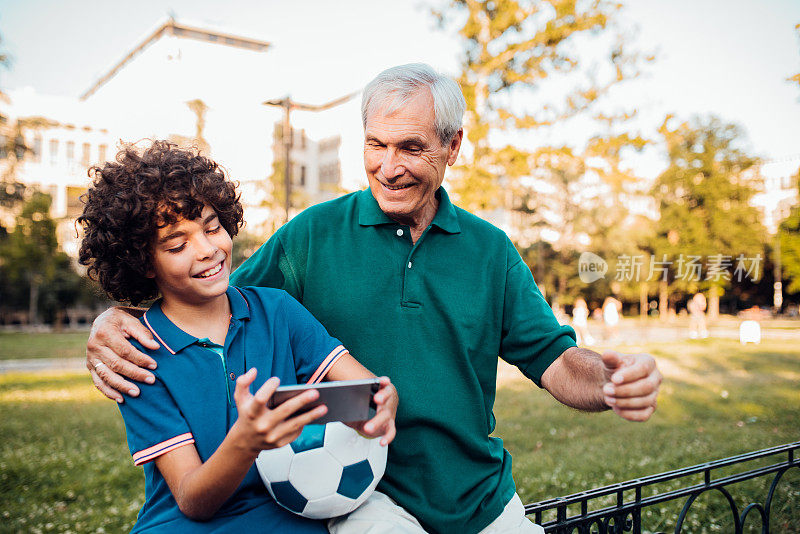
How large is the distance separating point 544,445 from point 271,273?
627 cm

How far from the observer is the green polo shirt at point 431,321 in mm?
2385

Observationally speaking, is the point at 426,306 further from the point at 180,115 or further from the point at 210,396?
the point at 180,115

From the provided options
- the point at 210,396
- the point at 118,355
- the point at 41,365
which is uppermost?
the point at 118,355

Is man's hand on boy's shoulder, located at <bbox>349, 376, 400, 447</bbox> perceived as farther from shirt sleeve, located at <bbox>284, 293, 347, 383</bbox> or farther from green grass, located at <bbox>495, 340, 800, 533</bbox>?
green grass, located at <bbox>495, 340, 800, 533</bbox>

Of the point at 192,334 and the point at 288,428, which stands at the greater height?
the point at 192,334

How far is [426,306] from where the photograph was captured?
8.21 ft

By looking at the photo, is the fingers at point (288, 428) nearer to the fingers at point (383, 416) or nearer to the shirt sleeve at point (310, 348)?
the fingers at point (383, 416)

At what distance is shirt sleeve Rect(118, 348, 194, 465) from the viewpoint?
1799 mm

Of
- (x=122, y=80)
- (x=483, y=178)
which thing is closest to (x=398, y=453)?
(x=483, y=178)

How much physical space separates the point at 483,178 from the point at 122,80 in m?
65.6

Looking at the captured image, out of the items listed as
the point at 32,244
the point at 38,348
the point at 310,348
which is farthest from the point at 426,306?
the point at 32,244

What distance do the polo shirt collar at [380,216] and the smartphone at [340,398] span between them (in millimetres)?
1022

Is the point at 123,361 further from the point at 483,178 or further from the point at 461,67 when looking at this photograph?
the point at 461,67

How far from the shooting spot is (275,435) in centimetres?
143
